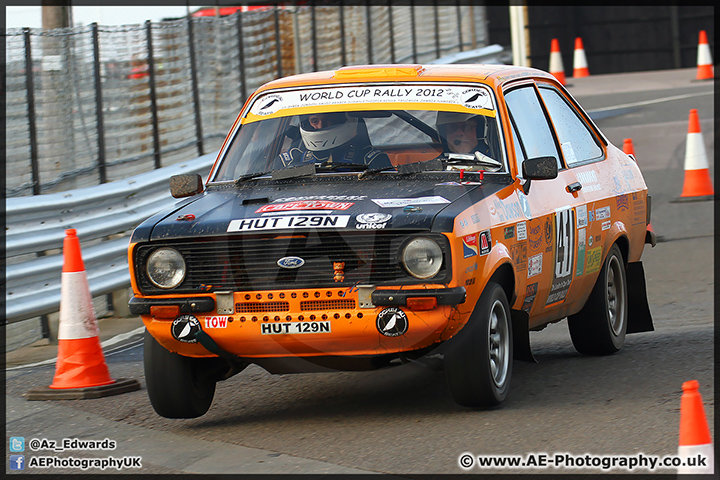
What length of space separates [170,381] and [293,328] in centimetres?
83

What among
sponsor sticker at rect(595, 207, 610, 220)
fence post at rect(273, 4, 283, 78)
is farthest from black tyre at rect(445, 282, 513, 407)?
fence post at rect(273, 4, 283, 78)

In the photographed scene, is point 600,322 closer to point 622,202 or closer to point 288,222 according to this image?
point 622,202

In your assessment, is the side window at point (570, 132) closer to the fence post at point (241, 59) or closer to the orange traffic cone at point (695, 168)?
the orange traffic cone at point (695, 168)

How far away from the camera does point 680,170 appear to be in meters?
15.8

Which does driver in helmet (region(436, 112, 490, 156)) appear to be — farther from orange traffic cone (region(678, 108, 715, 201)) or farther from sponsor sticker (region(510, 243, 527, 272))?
orange traffic cone (region(678, 108, 715, 201))

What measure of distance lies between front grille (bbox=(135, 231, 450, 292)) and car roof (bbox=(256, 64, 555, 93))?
1.59 metres

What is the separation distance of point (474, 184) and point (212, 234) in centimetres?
143

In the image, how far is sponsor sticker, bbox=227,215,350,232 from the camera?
5684 millimetres

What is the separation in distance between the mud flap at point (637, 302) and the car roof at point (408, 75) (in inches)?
67.1

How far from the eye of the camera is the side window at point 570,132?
7.54 m

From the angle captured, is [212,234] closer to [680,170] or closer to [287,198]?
[287,198]

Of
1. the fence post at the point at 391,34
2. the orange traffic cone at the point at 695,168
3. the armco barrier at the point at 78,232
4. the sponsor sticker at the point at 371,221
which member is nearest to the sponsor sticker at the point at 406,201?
the sponsor sticker at the point at 371,221

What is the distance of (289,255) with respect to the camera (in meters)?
5.74

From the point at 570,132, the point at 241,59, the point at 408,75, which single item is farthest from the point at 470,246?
the point at 241,59
